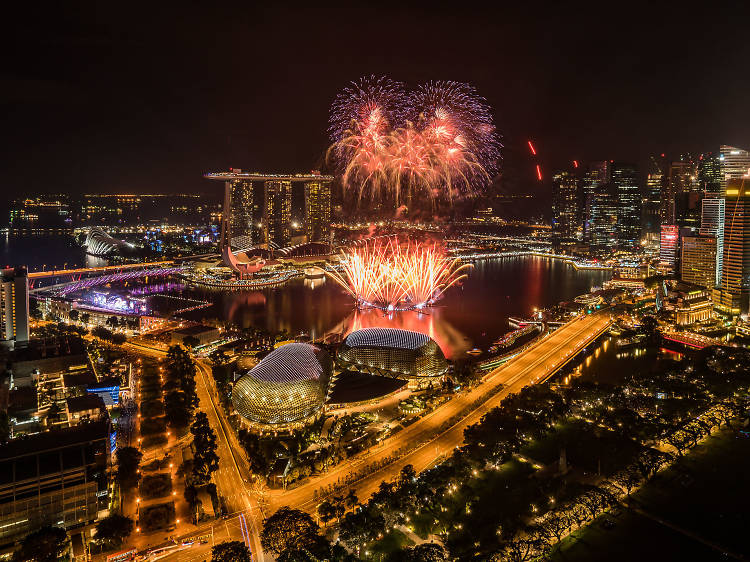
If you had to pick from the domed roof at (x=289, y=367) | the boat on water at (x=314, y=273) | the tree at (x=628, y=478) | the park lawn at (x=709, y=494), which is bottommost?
the park lawn at (x=709, y=494)

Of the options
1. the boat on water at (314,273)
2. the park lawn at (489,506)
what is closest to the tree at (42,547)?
the park lawn at (489,506)

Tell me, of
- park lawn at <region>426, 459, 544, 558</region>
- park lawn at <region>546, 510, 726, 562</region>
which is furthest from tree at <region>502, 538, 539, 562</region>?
park lawn at <region>546, 510, 726, 562</region>

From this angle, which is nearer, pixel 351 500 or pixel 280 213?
pixel 351 500

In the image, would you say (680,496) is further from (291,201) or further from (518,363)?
(291,201)

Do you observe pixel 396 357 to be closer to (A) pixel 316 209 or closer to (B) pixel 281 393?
(B) pixel 281 393

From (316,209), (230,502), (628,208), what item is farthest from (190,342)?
(628,208)

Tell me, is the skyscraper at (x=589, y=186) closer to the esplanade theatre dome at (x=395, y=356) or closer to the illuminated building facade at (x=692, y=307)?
the illuminated building facade at (x=692, y=307)
